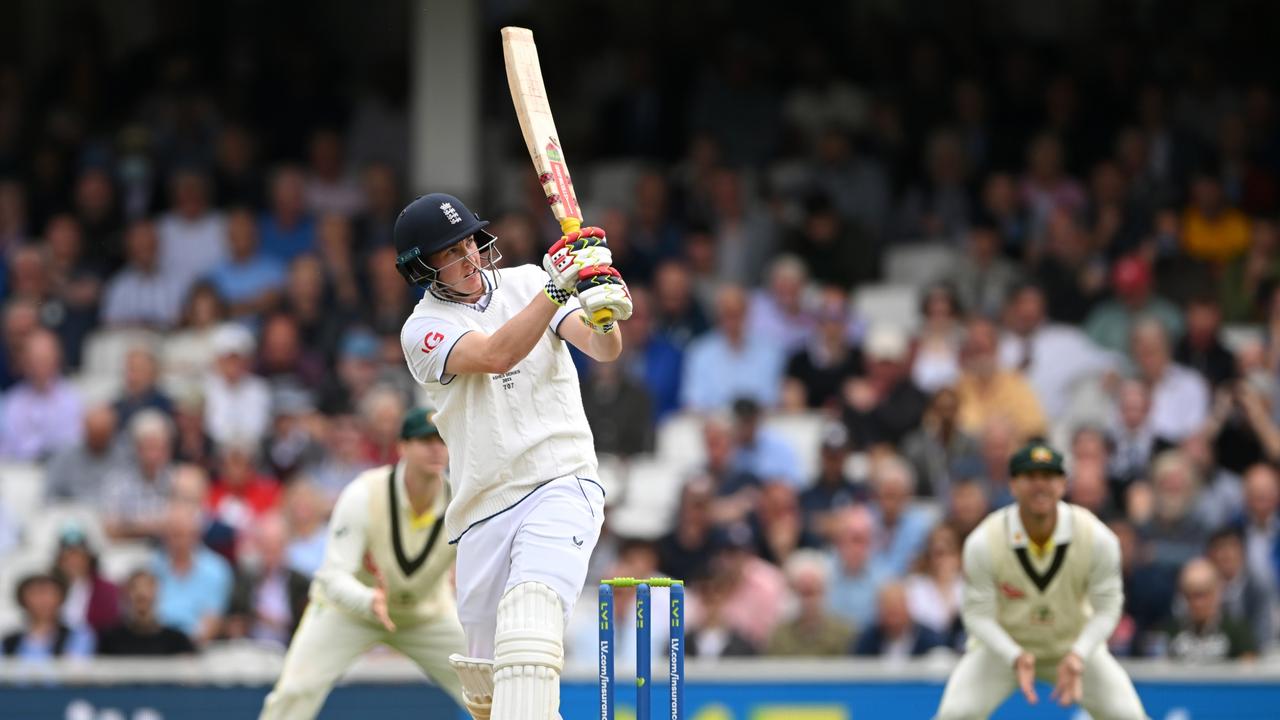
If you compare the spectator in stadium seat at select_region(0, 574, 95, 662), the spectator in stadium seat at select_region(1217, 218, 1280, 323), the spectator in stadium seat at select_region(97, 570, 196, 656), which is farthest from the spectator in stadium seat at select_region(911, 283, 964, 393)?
the spectator in stadium seat at select_region(0, 574, 95, 662)

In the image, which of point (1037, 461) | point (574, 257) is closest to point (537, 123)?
point (574, 257)

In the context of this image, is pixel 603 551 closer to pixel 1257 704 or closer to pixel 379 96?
pixel 1257 704

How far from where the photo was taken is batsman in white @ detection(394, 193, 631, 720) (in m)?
6.80

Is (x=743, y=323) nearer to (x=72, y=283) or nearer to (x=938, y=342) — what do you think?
(x=938, y=342)

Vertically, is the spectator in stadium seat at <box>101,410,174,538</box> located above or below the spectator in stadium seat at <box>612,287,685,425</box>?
below

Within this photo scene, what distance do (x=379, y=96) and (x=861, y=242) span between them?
13.7 feet

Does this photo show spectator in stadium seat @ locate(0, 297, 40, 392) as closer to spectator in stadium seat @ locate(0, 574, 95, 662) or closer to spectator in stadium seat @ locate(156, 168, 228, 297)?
spectator in stadium seat @ locate(156, 168, 228, 297)

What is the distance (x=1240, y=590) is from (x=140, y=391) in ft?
22.4

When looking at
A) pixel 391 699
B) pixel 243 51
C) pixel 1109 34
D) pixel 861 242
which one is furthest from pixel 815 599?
pixel 243 51

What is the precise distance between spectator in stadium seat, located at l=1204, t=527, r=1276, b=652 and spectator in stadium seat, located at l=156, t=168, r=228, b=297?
23.7 ft

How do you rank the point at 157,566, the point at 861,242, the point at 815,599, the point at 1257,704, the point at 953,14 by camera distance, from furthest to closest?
the point at 953,14 → the point at 861,242 → the point at 157,566 → the point at 815,599 → the point at 1257,704

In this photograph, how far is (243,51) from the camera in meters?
16.5

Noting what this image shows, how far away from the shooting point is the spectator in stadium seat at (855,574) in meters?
11.8

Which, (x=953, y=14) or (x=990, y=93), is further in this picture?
(x=953, y=14)
